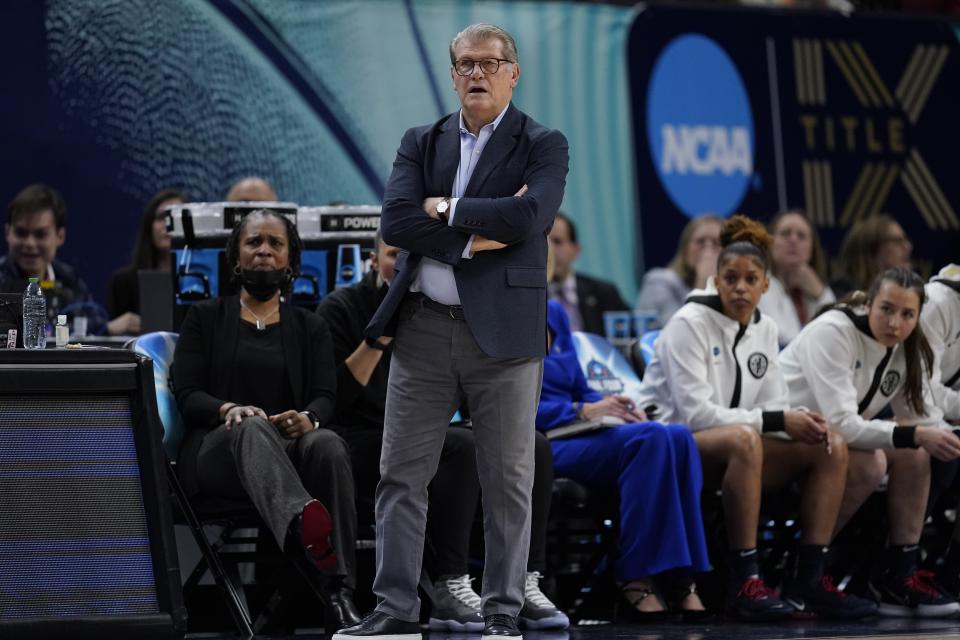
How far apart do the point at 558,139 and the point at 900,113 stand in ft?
18.2

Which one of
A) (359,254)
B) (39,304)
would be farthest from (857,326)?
(39,304)

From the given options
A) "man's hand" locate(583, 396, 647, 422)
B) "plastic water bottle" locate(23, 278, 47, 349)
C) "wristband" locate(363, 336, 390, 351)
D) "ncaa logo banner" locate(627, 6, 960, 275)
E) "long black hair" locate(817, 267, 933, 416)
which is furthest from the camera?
"ncaa logo banner" locate(627, 6, 960, 275)

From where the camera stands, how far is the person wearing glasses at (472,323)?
402 cm

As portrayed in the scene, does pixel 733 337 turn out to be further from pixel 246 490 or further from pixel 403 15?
pixel 403 15

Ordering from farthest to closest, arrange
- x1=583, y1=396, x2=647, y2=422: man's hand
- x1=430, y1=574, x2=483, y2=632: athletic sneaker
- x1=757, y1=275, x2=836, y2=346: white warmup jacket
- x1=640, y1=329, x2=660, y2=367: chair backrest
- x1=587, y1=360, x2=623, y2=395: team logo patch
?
x1=757, y1=275, x2=836, y2=346: white warmup jacket
x1=640, y1=329, x2=660, y2=367: chair backrest
x1=587, y1=360, x2=623, y2=395: team logo patch
x1=583, y1=396, x2=647, y2=422: man's hand
x1=430, y1=574, x2=483, y2=632: athletic sneaker

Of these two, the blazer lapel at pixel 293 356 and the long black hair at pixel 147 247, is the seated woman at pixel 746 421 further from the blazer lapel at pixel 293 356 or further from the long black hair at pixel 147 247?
the long black hair at pixel 147 247

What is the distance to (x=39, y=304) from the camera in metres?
4.44

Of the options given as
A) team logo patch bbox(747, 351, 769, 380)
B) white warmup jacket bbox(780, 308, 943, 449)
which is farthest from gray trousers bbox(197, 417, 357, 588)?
white warmup jacket bbox(780, 308, 943, 449)

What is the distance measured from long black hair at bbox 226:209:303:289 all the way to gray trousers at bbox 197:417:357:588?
68 centimetres

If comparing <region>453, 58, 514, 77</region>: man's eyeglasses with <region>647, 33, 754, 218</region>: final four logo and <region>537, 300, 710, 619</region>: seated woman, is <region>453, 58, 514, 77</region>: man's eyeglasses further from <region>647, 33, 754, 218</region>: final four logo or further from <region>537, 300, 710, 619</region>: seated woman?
<region>647, 33, 754, 218</region>: final four logo

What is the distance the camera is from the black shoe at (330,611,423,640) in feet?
13.3

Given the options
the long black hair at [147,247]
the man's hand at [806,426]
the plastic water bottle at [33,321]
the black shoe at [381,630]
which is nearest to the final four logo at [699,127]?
the long black hair at [147,247]

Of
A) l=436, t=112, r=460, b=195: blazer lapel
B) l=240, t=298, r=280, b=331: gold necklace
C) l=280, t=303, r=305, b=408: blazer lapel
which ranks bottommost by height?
l=280, t=303, r=305, b=408: blazer lapel

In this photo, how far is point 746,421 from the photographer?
5430 mm
